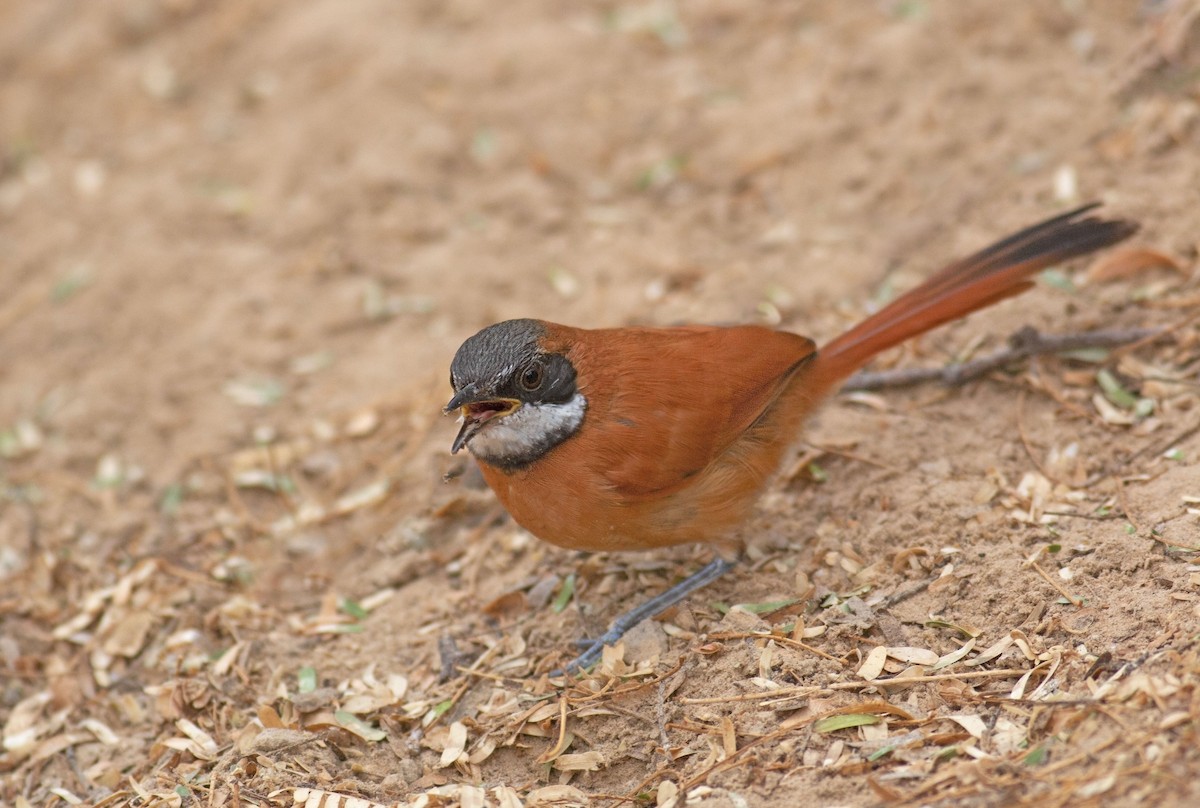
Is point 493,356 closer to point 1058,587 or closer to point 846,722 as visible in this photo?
point 846,722

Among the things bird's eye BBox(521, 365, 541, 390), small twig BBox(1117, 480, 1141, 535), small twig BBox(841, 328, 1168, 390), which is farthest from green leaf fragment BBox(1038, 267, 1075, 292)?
bird's eye BBox(521, 365, 541, 390)

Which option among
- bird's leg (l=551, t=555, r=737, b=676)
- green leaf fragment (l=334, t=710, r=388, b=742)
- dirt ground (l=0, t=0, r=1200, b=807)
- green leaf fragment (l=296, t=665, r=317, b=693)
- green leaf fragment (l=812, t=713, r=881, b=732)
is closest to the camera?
green leaf fragment (l=812, t=713, r=881, b=732)

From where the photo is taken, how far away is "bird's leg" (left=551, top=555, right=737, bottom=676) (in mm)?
4289

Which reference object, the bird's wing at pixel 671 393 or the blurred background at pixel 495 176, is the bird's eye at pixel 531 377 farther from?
the blurred background at pixel 495 176

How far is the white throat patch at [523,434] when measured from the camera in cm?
419

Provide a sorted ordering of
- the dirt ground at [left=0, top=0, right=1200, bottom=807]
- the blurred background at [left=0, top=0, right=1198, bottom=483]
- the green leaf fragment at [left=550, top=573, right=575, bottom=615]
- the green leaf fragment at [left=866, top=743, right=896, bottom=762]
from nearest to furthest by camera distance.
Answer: the green leaf fragment at [left=866, top=743, right=896, bottom=762], the dirt ground at [left=0, top=0, right=1200, bottom=807], the green leaf fragment at [left=550, top=573, right=575, bottom=615], the blurred background at [left=0, top=0, right=1198, bottom=483]

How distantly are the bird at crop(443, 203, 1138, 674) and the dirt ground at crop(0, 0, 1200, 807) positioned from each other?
391 mm

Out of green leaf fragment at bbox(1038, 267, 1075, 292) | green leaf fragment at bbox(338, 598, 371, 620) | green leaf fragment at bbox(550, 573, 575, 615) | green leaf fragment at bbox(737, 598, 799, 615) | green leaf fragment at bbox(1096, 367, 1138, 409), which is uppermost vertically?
green leaf fragment at bbox(1038, 267, 1075, 292)

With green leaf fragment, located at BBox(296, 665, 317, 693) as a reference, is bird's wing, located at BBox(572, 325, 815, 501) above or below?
above

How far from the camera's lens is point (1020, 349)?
501 centimetres

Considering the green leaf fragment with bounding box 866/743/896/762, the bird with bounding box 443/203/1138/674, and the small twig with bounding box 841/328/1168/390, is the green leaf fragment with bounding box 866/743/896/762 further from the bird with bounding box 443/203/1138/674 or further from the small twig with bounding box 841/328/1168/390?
the small twig with bounding box 841/328/1168/390

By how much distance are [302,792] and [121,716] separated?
3.87 feet

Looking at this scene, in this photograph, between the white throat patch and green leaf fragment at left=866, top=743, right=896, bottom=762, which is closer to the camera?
green leaf fragment at left=866, top=743, right=896, bottom=762

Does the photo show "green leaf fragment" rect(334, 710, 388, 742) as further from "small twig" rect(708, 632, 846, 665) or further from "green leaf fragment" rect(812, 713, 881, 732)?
"green leaf fragment" rect(812, 713, 881, 732)
